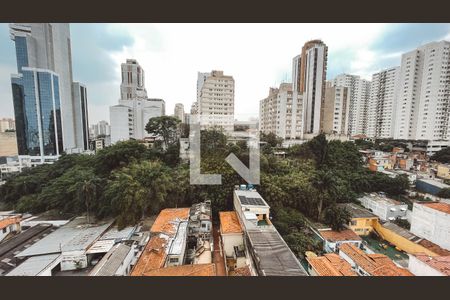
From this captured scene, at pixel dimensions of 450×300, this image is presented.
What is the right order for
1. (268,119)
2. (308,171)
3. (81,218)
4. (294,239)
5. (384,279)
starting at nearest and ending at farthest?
(384,279)
(294,239)
(81,218)
(308,171)
(268,119)

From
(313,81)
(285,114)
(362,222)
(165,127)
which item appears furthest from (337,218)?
(313,81)

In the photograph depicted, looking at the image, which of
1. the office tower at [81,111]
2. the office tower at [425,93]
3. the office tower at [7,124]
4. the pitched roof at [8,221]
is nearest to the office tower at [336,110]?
the office tower at [425,93]

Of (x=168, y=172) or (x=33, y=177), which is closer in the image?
(x=168, y=172)

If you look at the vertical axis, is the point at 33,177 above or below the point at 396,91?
below

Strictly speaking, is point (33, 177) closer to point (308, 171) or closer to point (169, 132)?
point (169, 132)

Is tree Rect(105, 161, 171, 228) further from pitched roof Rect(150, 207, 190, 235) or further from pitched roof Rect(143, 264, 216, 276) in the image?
pitched roof Rect(143, 264, 216, 276)

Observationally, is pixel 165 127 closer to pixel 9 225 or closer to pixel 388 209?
pixel 9 225

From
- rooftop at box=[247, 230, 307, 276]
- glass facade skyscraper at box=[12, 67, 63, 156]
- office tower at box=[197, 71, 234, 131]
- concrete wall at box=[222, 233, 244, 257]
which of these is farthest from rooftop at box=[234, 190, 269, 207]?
glass facade skyscraper at box=[12, 67, 63, 156]

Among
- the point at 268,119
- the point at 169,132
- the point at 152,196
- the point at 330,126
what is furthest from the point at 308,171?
the point at 330,126
